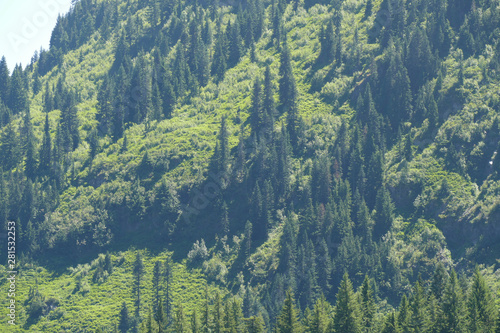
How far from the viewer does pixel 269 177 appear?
4739 inches

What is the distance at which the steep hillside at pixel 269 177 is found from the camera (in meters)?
102

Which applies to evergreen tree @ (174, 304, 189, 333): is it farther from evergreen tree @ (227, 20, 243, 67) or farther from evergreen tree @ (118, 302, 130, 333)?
evergreen tree @ (227, 20, 243, 67)

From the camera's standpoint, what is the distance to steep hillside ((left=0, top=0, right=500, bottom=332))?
4006 inches

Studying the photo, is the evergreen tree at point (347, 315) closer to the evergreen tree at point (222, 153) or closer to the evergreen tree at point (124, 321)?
the evergreen tree at point (124, 321)

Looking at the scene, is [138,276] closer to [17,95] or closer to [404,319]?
[404,319]

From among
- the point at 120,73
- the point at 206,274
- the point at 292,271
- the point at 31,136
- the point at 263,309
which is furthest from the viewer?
the point at 120,73

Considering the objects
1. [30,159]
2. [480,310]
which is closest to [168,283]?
[30,159]

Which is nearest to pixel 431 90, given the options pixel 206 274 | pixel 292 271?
pixel 292 271

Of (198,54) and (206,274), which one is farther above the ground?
(198,54)

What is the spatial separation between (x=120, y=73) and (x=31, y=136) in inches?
1195

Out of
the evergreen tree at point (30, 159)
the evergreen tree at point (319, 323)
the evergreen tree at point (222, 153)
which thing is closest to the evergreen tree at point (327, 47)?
the evergreen tree at point (222, 153)

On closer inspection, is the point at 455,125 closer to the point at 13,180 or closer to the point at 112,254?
the point at 112,254

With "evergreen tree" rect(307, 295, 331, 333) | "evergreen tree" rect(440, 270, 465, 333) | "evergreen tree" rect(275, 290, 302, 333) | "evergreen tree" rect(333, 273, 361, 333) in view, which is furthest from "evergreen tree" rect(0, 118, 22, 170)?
"evergreen tree" rect(440, 270, 465, 333)

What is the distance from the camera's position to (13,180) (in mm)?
128500
